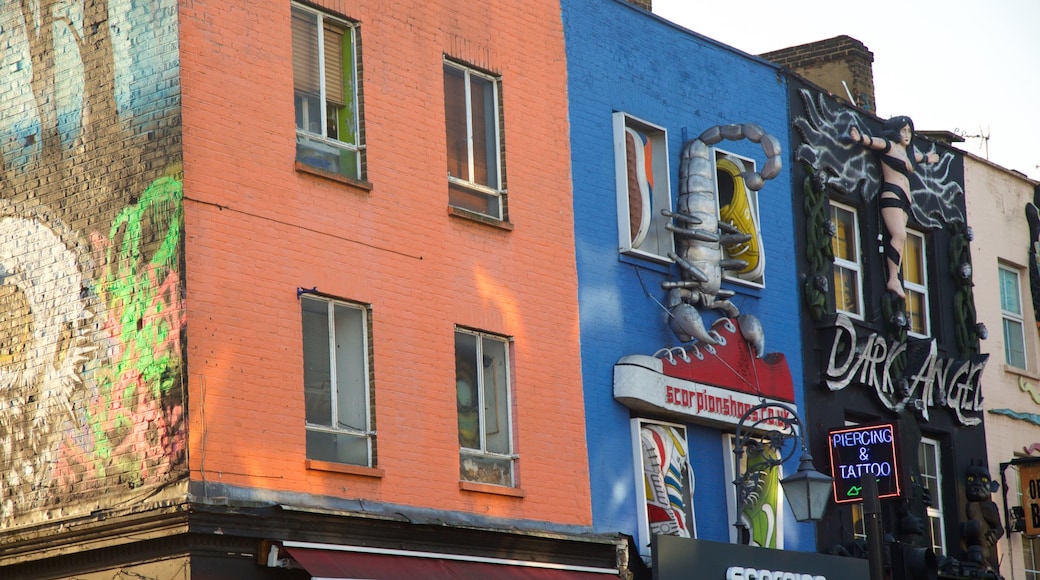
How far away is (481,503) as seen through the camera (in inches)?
720

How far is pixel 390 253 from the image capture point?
17812 mm

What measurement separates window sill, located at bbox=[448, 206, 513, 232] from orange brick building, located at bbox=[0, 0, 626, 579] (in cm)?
2

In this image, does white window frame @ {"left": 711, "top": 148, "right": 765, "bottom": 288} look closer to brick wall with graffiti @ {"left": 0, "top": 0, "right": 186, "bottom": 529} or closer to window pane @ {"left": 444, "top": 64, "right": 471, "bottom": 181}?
window pane @ {"left": 444, "top": 64, "right": 471, "bottom": 181}

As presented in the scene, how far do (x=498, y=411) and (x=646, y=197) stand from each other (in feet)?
12.4

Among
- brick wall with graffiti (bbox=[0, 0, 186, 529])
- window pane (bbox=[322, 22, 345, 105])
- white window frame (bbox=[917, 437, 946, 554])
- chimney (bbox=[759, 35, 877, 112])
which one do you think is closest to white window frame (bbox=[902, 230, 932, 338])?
white window frame (bbox=[917, 437, 946, 554])

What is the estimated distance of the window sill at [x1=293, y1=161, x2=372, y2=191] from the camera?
16969 mm

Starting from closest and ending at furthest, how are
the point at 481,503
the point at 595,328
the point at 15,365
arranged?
1. the point at 15,365
2. the point at 481,503
3. the point at 595,328

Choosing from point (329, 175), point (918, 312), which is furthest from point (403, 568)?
point (918, 312)

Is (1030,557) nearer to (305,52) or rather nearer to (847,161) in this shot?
(847,161)

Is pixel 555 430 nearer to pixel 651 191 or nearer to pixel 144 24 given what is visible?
pixel 651 191

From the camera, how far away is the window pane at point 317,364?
1684 cm

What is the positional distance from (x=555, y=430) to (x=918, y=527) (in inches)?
306

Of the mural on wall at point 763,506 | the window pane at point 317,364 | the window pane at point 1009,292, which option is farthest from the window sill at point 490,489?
the window pane at point 1009,292

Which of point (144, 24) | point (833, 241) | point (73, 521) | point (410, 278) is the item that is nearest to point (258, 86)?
point (144, 24)
